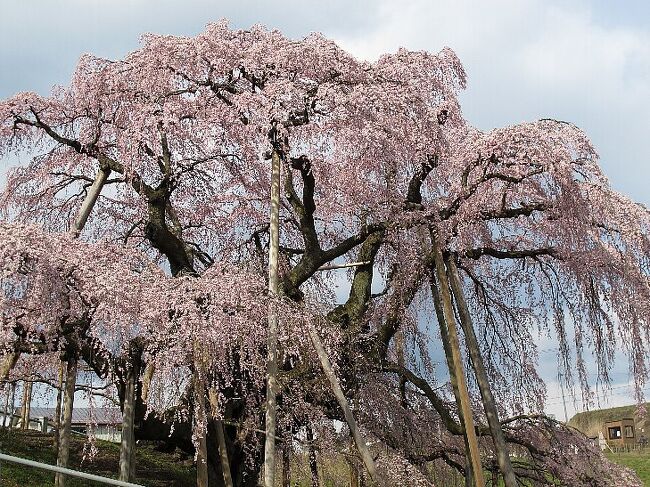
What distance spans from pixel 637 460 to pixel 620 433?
7.08 meters

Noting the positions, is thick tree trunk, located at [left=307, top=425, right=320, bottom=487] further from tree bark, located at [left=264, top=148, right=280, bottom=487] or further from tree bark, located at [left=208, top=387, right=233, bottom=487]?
tree bark, located at [left=264, top=148, right=280, bottom=487]

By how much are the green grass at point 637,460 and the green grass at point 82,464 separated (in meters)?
19.0

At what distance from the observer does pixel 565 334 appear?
43.9ft

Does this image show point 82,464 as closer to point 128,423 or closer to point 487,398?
point 128,423

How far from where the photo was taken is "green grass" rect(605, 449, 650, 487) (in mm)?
31344

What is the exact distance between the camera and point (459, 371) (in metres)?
11.2

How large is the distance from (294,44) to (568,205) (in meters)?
5.35

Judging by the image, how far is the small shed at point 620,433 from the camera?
1576 inches

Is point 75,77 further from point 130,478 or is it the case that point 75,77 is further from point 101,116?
point 130,478

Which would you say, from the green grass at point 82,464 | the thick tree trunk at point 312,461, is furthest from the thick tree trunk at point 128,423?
the green grass at point 82,464

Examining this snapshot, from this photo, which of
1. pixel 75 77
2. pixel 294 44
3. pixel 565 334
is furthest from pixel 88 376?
pixel 565 334

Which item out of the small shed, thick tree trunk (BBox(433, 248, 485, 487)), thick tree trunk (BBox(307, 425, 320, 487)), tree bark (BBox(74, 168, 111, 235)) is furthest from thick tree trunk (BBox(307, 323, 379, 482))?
the small shed

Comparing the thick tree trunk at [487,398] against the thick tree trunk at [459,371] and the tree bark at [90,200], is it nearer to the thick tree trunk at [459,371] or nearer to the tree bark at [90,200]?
the thick tree trunk at [459,371]

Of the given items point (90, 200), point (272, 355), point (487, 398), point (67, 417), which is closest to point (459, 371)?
point (487, 398)
